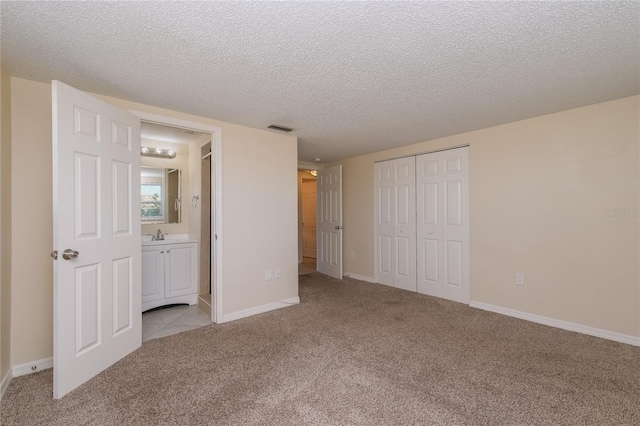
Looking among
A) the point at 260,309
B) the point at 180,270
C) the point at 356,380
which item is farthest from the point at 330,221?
the point at 356,380

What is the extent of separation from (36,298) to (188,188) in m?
2.30

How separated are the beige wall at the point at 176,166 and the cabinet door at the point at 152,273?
61cm

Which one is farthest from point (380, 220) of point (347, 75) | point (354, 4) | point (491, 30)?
point (354, 4)

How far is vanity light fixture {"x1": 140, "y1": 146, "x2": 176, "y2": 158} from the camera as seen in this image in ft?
12.6

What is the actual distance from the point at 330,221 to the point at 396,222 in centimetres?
123

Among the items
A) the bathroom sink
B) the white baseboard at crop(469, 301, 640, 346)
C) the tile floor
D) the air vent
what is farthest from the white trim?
the white baseboard at crop(469, 301, 640, 346)

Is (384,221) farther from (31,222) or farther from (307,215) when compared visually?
(31,222)

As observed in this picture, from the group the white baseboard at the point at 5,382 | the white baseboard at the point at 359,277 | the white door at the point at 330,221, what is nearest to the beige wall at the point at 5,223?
the white baseboard at the point at 5,382

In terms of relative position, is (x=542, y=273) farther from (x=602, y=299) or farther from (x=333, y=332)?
(x=333, y=332)

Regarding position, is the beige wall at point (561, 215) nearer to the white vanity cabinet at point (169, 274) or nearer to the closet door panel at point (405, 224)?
the closet door panel at point (405, 224)

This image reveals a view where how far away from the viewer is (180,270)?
11.8 ft

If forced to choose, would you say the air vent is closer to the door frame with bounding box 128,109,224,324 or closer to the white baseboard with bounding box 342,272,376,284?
the door frame with bounding box 128,109,224,324

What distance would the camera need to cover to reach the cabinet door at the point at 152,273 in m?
3.33

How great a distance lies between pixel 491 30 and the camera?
60.5 inches
